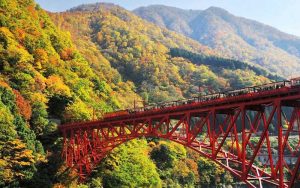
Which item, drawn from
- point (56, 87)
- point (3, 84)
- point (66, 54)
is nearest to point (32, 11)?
point (66, 54)

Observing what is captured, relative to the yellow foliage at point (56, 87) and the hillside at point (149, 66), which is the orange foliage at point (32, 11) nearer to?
the yellow foliage at point (56, 87)

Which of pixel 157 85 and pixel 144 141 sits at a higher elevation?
pixel 157 85

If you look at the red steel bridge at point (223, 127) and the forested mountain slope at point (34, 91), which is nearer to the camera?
the red steel bridge at point (223, 127)

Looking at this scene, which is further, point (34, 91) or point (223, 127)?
point (34, 91)

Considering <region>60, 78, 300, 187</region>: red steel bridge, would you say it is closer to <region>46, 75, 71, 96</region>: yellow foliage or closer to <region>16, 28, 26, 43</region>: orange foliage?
<region>46, 75, 71, 96</region>: yellow foliage

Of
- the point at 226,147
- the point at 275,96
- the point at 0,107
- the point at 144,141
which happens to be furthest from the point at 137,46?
the point at 275,96

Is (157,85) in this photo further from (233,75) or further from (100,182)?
(100,182)

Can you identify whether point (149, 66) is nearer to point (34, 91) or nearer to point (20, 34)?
point (20, 34)

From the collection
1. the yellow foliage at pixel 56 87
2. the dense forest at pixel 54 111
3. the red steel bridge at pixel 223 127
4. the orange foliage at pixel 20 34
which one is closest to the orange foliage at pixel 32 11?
the dense forest at pixel 54 111

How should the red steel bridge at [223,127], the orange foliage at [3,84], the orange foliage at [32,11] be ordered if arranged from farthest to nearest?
the orange foliage at [32,11] < the orange foliage at [3,84] < the red steel bridge at [223,127]
